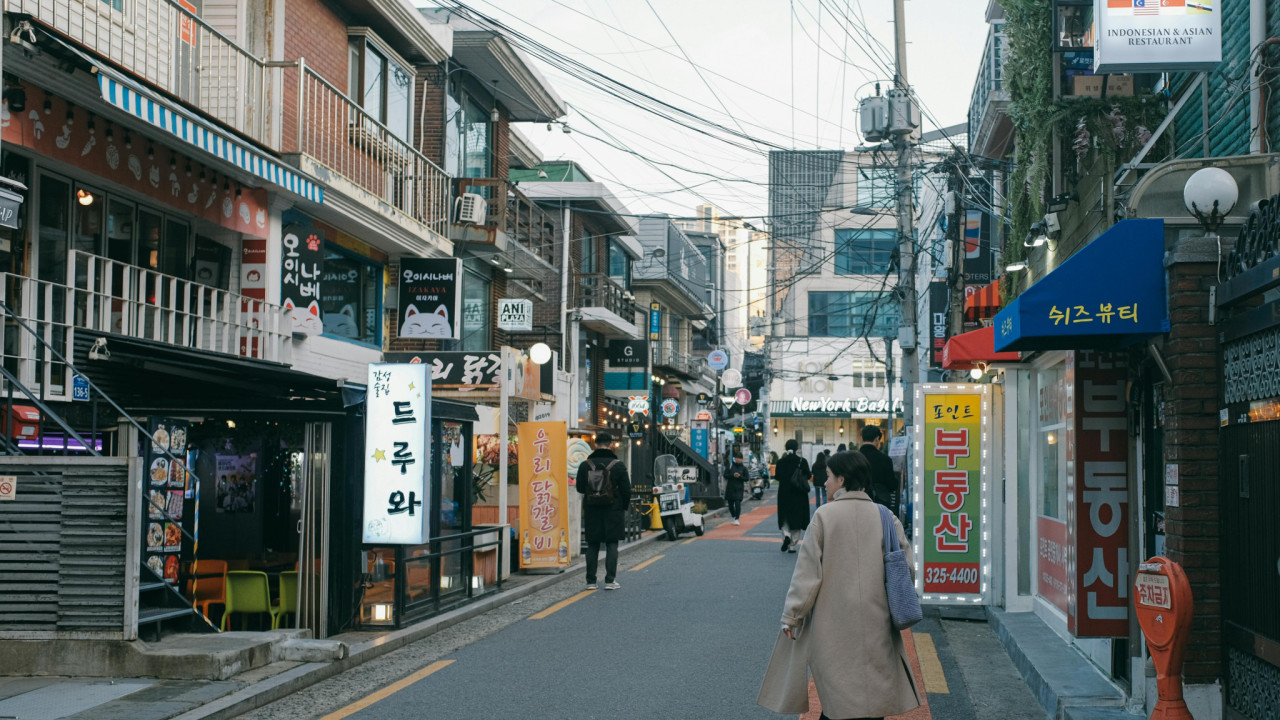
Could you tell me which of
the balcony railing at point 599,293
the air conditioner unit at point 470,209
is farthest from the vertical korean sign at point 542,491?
the balcony railing at point 599,293

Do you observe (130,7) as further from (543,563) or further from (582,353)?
(582,353)

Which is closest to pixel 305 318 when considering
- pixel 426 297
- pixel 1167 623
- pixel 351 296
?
pixel 351 296

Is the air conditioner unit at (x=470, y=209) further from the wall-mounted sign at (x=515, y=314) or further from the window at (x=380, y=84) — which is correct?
the wall-mounted sign at (x=515, y=314)

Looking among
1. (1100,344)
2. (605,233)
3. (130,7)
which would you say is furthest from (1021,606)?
(605,233)

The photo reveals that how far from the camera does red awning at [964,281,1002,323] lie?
16.1 m

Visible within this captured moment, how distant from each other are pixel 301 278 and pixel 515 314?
9131mm

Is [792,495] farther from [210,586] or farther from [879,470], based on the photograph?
[210,586]

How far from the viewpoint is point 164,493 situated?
1057 cm

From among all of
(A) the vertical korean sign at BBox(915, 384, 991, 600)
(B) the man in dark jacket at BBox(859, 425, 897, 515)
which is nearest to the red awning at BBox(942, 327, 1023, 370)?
(A) the vertical korean sign at BBox(915, 384, 991, 600)

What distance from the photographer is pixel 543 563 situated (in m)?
17.4

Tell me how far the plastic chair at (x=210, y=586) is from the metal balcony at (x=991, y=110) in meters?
12.2

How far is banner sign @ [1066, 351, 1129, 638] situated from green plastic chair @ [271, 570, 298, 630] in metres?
6.98

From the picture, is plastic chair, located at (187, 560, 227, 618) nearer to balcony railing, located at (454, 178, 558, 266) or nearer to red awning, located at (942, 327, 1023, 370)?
red awning, located at (942, 327, 1023, 370)

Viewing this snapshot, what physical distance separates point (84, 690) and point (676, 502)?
17.1 m
